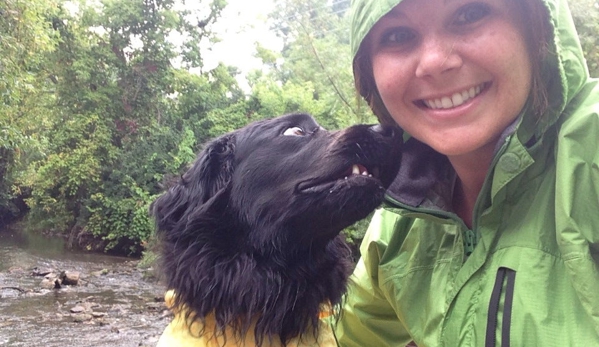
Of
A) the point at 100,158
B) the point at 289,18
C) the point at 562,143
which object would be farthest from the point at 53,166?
the point at 562,143

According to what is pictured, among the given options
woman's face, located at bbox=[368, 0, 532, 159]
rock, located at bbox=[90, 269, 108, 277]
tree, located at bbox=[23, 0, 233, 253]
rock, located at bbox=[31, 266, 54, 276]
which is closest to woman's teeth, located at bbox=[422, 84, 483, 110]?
woman's face, located at bbox=[368, 0, 532, 159]

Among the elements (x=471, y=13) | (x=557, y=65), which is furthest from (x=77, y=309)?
(x=557, y=65)

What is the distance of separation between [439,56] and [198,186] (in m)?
1.23

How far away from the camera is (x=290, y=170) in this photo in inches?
91.7

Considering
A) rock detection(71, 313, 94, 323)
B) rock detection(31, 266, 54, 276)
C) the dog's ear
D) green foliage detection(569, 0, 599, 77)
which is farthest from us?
rock detection(31, 266, 54, 276)

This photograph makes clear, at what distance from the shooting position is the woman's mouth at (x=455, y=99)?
5.41 feet

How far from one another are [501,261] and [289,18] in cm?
957

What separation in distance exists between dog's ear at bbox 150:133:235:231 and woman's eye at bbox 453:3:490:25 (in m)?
1.27

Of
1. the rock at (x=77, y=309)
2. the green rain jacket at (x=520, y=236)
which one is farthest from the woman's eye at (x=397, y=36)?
the rock at (x=77, y=309)

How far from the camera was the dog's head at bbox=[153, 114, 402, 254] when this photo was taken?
2145 mm

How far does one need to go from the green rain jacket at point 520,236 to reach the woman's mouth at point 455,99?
161 mm

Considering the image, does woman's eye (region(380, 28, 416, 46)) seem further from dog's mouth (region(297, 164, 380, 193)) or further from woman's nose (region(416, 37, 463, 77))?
dog's mouth (region(297, 164, 380, 193))

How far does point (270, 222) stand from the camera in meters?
2.25

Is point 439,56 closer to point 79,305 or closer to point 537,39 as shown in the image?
point 537,39
